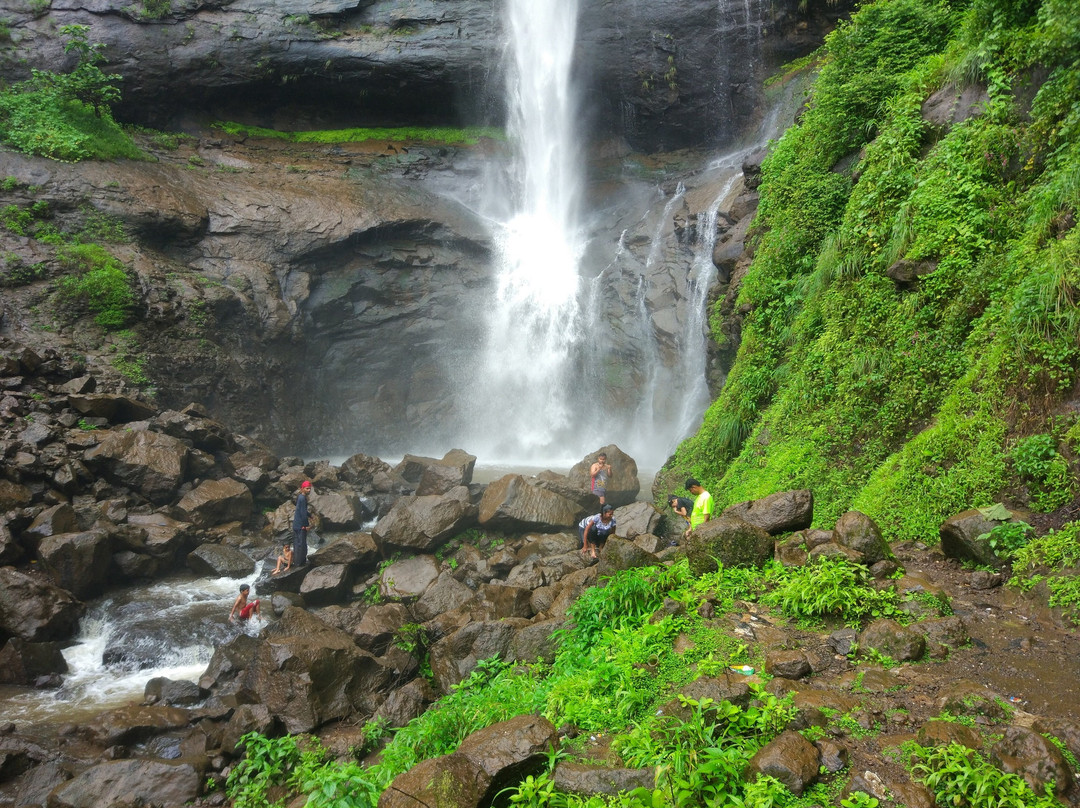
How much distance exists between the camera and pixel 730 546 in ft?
18.7

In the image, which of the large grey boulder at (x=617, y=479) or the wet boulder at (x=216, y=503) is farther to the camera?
the large grey boulder at (x=617, y=479)

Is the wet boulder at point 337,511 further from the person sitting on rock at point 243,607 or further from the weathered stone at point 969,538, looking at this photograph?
the weathered stone at point 969,538

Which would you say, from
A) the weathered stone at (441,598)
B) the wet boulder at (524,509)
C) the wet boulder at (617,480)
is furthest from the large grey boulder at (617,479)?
the weathered stone at (441,598)

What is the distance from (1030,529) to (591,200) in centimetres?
2192

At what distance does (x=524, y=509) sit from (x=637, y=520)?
2241mm

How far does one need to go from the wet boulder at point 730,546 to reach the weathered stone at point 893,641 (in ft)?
4.86

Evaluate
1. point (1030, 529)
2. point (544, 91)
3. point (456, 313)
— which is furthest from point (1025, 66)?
point (544, 91)

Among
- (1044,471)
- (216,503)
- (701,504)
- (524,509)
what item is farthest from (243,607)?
(1044,471)

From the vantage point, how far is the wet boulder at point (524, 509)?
11797 millimetres

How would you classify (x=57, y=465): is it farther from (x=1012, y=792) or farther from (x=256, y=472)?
(x=1012, y=792)

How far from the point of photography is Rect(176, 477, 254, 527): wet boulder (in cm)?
1213

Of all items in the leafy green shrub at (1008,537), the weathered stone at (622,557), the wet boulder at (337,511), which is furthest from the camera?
the wet boulder at (337,511)

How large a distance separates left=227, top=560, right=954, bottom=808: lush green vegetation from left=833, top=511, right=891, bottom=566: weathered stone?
0.89 ft

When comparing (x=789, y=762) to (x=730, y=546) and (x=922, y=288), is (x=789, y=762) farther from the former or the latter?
(x=922, y=288)
